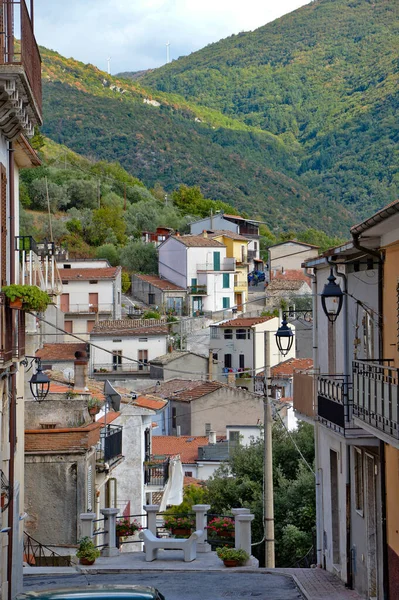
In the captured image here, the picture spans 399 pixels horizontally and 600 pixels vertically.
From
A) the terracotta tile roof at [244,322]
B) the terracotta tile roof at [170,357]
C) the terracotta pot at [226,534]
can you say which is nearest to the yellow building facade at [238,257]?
the terracotta tile roof at [244,322]

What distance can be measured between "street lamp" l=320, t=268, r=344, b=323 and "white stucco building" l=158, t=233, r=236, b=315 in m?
65.4

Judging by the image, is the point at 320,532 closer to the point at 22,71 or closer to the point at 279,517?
the point at 279,517

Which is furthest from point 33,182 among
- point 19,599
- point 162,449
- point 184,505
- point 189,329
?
point 19,599

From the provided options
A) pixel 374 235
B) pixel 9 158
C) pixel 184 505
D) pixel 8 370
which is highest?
pixel 9 158

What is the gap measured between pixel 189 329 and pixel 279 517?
156 ft

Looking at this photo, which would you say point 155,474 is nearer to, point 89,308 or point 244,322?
point 244,322

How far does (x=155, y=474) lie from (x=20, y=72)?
2293 cm

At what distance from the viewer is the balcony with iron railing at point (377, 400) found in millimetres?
12672

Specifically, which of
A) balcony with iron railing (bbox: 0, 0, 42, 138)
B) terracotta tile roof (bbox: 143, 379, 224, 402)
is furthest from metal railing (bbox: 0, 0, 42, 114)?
terracotta tile roof (bbox: 143, 379, 224, 402)

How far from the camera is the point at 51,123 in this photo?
17750 centimetres

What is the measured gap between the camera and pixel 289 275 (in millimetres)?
92438

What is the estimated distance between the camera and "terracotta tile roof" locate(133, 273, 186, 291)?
83344 mm

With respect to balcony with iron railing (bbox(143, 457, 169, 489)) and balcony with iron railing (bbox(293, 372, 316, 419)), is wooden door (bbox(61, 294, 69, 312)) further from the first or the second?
balcony with iron railing (bbox(293, 372, 316, 419))

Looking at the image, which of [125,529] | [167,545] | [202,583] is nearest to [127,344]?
[125,529]
